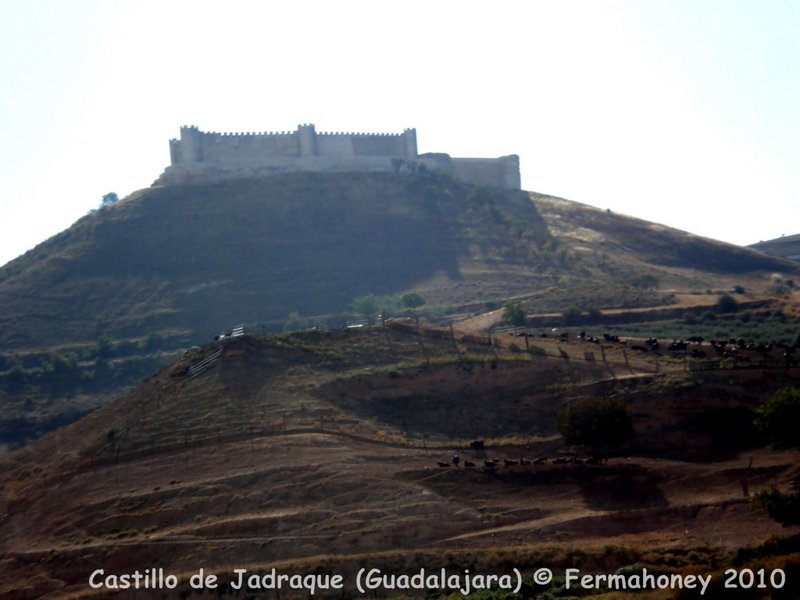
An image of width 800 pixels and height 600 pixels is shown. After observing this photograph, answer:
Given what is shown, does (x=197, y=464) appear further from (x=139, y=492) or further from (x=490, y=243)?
(x=490, y=243)

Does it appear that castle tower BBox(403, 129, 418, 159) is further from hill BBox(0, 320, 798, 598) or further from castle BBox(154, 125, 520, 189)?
hill BBox(0, 320, 798, 598)

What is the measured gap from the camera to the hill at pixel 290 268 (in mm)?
52906

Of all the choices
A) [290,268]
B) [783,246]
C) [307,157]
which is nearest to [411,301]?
[290,268]

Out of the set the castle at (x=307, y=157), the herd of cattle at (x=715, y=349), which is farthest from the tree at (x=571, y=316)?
the castle at (x=307, y=157)

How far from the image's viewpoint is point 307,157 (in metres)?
76.1

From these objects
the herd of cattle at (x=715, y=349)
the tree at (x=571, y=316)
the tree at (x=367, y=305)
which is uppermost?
the tree at (x=367, y=305)

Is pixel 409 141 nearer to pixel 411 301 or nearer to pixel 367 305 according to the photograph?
pixel 411 301

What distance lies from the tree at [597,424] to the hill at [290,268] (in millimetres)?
20332

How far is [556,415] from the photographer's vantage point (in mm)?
31328

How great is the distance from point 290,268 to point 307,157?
1460 cm

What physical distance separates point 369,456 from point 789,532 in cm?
1107

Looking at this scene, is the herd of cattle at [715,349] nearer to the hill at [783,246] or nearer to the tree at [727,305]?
the tree at [727,305]

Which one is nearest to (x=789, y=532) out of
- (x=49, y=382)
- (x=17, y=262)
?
(x=49, y=382)

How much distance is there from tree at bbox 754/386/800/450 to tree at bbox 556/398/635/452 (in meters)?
3.26
